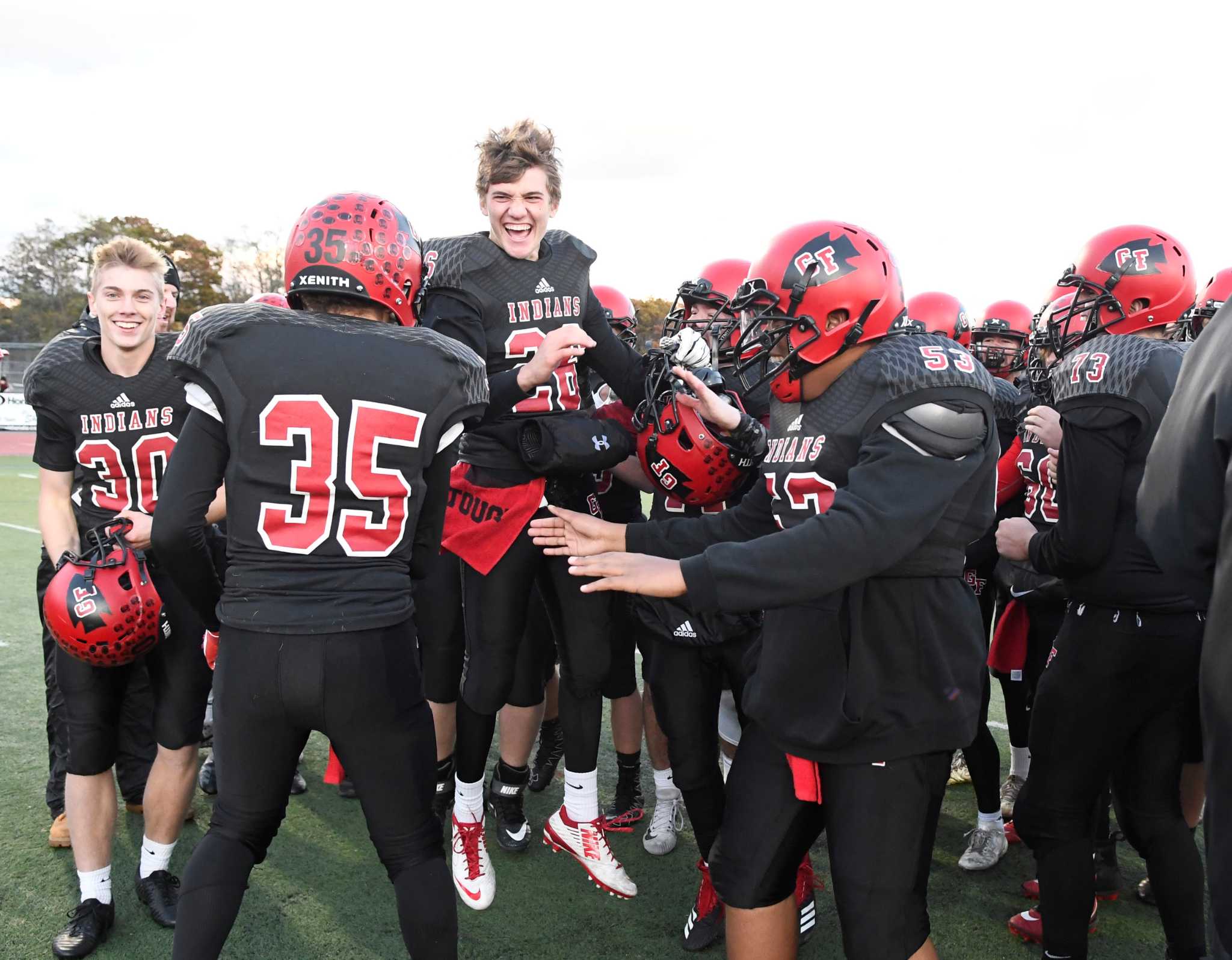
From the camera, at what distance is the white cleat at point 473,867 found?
336cm

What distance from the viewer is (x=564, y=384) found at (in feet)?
11.6

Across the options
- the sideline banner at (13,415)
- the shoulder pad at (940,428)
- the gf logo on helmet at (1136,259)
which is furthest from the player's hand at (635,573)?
the sideline banner at (13,415)

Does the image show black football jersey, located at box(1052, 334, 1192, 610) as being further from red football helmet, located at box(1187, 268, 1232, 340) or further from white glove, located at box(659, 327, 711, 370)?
red football helmet, located at box(1187, 268, 1232, 340)

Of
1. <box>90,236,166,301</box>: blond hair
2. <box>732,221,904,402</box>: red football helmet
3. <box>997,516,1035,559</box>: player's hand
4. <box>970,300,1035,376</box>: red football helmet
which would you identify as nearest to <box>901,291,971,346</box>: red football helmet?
<box>970,300,1035,376</box>: red football helmet

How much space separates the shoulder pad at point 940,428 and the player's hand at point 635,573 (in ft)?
1.98

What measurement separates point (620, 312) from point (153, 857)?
3.23m

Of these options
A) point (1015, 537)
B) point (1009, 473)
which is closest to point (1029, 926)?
point (1015, 537)

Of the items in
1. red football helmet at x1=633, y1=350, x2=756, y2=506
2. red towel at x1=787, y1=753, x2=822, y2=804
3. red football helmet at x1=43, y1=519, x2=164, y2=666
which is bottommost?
red towel at x1=787, y1=753, x2=822, y2=804

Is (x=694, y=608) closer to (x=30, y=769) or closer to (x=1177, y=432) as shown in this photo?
(x=1177, y=432)

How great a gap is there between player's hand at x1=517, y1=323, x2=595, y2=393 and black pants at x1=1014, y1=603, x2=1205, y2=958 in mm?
1796

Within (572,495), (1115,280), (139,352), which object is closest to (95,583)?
(139,352)

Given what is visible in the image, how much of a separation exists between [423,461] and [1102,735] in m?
2.06

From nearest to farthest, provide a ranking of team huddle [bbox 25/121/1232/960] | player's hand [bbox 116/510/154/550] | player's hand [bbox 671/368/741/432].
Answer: team huddle [bbox 25/121/1232/960] → player's hand [bbox 671/368/741/432] → player's hand [bbox 116/510/154/550]

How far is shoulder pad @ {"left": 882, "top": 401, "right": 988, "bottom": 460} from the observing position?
2.07 m
